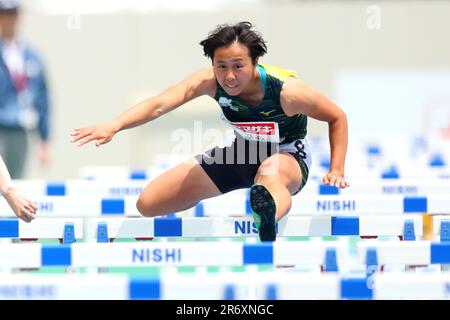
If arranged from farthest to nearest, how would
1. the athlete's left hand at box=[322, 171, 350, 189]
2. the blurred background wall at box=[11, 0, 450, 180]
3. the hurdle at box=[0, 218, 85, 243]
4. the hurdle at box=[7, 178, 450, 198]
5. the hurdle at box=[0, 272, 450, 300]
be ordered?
1. the blurred background wall at box=[11, 0, 450, 180]
2. the hurdle at box=[7, 178, 450, 198]
3. the hurdle at box=[0, 218, 85, 243]
4. the athlete's left hand at box=[322, 171, 350, 189]
5. the hurdle at box=[0, 272, 450, 300]

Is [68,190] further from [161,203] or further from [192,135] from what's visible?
[192,135]

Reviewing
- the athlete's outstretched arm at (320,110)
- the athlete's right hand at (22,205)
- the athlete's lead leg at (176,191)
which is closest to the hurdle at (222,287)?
the athlete's right hand at (22,205)

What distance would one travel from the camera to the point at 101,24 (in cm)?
1614

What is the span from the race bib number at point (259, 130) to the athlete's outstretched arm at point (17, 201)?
1.38 metres

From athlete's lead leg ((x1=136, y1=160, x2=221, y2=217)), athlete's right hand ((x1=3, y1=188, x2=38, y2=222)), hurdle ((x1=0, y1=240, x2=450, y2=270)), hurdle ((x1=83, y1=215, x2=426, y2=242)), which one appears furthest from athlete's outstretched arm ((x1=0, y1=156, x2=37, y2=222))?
athlete's lead leg ((x1=136, y1=160, x2=221, y2=217))

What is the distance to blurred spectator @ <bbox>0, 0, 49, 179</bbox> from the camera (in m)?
11.0

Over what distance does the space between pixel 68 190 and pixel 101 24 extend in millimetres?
8585

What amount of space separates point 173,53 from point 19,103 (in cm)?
534

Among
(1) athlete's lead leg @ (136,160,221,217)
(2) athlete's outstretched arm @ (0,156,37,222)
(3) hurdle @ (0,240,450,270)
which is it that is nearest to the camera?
(3) hurdle @ (0,240,450,270)

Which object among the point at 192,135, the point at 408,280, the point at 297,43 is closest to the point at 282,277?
the point at 408,280

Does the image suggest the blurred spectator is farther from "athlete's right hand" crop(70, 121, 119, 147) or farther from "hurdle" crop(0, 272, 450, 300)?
A: "hurdle" crop(0, 272, 450, 300)

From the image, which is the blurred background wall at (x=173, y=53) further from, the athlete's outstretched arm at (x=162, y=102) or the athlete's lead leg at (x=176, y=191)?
the athlete's outstretched arm at (x=162, y=102)

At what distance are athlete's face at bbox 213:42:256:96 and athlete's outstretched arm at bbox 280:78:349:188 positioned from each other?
27 centimetres

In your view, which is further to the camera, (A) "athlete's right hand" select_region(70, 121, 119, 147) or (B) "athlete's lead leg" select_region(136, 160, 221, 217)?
(B) "athlete's lead leg" select_region(136, 160, 221, 217)
